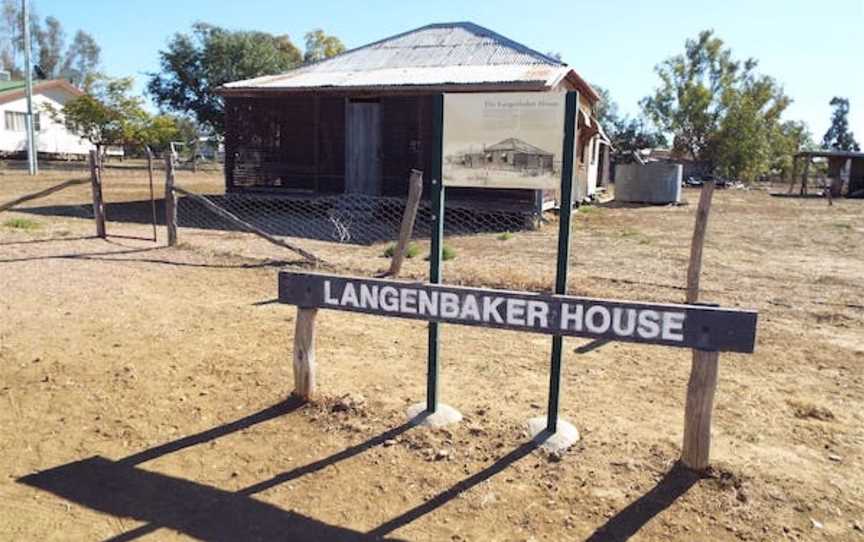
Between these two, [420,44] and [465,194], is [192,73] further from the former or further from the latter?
[465,194]

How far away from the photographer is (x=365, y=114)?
17.8 m

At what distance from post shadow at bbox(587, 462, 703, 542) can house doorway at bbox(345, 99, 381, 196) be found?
580 inches

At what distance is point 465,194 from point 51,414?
1380cm

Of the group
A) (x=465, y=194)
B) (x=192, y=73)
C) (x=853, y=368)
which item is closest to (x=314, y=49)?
(x=192, y=73)

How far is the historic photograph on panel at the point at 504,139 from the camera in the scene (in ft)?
13.1

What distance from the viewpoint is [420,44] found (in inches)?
808

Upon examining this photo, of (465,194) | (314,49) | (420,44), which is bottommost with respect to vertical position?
(465,194)

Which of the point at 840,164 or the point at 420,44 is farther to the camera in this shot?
the point at 840,164

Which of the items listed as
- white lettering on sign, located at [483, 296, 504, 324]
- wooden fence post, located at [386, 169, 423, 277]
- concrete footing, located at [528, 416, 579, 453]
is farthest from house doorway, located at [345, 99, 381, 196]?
white lettering on sign, located at [483, 296, 504, 324]

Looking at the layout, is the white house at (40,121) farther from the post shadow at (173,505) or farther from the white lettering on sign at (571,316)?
the white lettering on sign at (571,316)

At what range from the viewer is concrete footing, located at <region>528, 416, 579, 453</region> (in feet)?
13.2

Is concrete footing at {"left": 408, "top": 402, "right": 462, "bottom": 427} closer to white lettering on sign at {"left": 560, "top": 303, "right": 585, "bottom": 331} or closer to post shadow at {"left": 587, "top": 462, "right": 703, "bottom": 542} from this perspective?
white lettering on sign at {"left": 560, "top": 303, "right": 585, "bottom": 331}

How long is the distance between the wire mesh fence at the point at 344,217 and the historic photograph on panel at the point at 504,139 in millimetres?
9588

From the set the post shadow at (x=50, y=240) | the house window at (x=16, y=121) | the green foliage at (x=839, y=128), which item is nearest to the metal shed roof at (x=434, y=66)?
the post shadow at (x=50, y=240)
